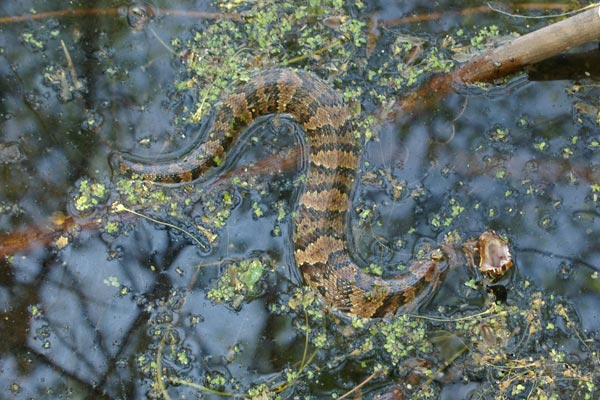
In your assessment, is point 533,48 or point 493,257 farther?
point 533,48

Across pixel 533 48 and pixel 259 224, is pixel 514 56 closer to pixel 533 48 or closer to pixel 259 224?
pixel 533 48

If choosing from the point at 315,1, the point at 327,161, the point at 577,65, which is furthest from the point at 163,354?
the point at 577,65

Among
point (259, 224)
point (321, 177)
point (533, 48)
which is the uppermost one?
point (533, 48)

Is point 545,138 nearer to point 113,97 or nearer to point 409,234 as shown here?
point 409,234

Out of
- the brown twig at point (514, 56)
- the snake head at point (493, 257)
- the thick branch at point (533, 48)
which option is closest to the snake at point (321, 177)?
the snake head at point (493, 257)

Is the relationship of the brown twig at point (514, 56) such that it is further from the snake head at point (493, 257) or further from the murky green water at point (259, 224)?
the snake head at point (493, 257)

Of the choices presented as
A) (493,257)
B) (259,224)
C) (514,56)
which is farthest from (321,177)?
(514,56)
